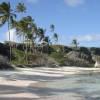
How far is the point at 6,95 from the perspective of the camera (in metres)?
19.6

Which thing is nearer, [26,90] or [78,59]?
[26,90]

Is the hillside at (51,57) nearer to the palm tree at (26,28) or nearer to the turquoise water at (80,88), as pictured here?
the palm tree at (26,28)

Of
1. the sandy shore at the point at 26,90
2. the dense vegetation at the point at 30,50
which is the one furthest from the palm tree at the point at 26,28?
the sandy shore at the point at 26,90

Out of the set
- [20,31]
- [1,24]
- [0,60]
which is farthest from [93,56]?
[0,60]

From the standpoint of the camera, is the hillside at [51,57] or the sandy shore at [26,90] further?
the hillside at [51,57]

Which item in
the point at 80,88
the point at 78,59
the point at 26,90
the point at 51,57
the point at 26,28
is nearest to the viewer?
the point at 26,90

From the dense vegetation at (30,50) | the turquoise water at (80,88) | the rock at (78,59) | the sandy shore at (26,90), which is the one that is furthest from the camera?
the rock at (78,59)

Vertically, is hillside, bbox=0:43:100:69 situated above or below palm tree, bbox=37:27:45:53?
below

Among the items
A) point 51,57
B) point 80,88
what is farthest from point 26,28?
point 80,88

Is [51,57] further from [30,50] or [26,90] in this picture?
[26,90]

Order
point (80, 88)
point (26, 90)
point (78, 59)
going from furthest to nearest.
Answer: point (78, 59), point (80, 88), point (26, 90)

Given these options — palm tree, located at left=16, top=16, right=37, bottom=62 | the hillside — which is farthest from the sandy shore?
palm tree, located at left=16, top=16, right=37, bottom=62

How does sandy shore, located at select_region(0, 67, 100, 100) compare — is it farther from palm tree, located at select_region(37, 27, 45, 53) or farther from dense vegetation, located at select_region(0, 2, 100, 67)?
palm tree, located at select_region(37, 27, 45, 53)

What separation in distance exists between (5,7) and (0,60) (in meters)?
19.7
